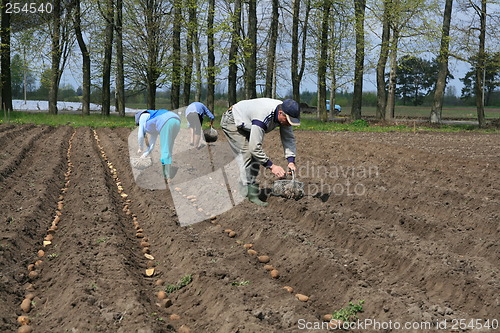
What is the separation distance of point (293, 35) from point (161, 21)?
7.24m

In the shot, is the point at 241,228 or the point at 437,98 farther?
the point at 437,98

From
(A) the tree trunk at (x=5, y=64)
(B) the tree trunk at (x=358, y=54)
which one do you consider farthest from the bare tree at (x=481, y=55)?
(A) the tree trunk at (x=5, y=64)

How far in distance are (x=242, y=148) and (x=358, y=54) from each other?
20.2 m

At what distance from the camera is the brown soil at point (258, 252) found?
144 inches

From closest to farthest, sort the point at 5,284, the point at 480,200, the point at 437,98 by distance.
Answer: the point at 5,284
the point at 480,200
the point at 437,98

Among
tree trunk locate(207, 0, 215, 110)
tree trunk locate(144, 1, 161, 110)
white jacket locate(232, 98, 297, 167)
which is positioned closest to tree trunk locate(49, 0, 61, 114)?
tree trunk locate(144, 1, 161, 110)

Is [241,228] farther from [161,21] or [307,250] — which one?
[161,21]

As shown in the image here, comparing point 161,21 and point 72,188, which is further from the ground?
point 161,21

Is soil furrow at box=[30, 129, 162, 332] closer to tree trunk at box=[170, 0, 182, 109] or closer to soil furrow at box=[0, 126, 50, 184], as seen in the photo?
soil furrow at box=[0, 126, 50, 184]

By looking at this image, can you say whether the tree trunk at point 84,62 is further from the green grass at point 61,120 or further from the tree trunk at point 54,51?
the green grass at point 61,120

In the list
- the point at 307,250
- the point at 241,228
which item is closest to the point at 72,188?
the point at 241,228

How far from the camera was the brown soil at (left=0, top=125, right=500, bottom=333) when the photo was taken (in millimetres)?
3648

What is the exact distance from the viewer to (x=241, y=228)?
5898 mm

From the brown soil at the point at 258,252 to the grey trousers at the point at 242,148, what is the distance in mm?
393
